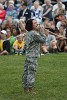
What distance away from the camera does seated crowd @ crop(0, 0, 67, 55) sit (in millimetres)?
18641

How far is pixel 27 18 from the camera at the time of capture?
69.2 ft

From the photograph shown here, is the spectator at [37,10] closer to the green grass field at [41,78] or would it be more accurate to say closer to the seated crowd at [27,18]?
the seated crowd at [27,18]

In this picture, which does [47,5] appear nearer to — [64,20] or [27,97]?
[64,20]

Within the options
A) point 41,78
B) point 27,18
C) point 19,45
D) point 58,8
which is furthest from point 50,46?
point 41,78

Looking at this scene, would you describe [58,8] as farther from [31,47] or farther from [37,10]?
[31,47]

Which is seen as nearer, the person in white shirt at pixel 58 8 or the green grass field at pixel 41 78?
the green grass field at pixel 41 78

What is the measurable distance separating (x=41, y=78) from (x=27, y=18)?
8.37 m

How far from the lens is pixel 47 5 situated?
2180 centimetres

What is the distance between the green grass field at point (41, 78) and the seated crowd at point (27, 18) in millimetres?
1358

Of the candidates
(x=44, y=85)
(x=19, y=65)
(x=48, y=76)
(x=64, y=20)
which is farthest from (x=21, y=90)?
(x=64, y=20)

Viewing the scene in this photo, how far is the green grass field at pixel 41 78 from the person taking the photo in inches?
421

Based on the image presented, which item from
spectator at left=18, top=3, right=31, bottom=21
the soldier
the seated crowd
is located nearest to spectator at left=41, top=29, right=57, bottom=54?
the seated crowd

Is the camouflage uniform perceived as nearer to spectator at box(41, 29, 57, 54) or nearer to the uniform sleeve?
the uniform sleeve

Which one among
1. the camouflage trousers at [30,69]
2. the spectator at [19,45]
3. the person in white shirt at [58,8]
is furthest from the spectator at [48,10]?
the camouflage trousers at [30,69]
